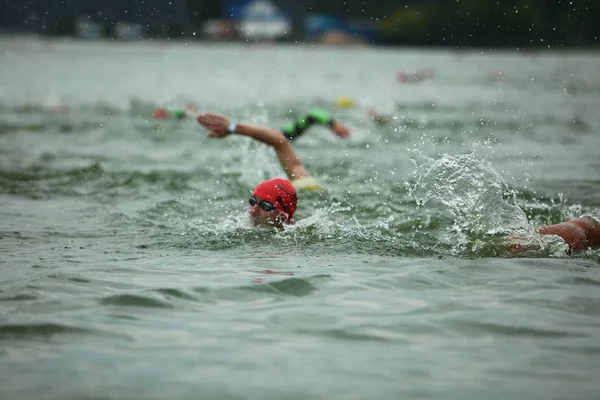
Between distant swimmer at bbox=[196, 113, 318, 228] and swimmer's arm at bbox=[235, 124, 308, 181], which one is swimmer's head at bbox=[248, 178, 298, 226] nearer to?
distant swimmer at bbox=[196, 113, 318, 228]

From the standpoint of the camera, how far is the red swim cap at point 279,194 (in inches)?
382

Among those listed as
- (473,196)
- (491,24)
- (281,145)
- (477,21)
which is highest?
(477,21)

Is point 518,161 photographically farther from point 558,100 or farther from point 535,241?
point 558,100

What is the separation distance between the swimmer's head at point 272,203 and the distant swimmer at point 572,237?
212 cm

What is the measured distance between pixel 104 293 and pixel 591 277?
3.72 m

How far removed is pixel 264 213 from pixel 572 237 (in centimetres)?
282

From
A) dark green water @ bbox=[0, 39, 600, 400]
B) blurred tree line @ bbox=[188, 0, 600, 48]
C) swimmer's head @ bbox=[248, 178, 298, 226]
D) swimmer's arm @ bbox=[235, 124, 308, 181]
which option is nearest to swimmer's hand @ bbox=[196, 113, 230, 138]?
swimmer's arm @ bbox=[235, 124, 308, 181]

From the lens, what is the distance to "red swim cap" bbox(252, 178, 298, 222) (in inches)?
382

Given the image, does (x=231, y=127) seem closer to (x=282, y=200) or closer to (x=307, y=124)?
(x=282, y=200)

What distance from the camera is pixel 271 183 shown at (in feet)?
31.9

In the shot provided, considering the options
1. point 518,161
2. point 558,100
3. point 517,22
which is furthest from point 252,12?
point 518,161

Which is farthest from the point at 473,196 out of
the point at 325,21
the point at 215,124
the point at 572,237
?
the point at 325,21

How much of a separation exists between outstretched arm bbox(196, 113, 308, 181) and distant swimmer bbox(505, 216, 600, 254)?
3.11 metres

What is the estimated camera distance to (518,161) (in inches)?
645
